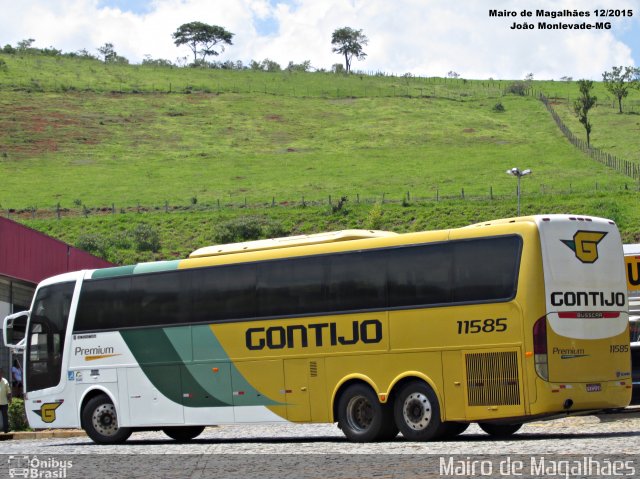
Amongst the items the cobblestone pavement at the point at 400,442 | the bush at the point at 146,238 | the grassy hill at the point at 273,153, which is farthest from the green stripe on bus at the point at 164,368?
the bush at the point at 146,238

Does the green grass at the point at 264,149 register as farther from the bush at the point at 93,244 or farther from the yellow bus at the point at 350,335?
the yellow bus at the point at 350,335

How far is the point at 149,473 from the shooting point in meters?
14.8

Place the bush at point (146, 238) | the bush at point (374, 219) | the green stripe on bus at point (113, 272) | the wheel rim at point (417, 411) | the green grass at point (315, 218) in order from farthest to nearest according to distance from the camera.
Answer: the bush at point (374, 219), the green grass at point (315, 218), the bush at point (146, 238), the green stripe on bus at point (113, 272), the wheel rim at point (417, 411)

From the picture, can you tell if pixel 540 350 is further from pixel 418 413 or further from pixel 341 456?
pixel 341 456

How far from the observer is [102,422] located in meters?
23.9

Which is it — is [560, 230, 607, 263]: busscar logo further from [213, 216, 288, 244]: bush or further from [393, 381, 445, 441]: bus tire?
[213, 216, 288, 244]: bush

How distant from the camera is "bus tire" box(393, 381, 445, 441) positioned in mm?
18984

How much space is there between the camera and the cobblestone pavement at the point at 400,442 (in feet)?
51.0

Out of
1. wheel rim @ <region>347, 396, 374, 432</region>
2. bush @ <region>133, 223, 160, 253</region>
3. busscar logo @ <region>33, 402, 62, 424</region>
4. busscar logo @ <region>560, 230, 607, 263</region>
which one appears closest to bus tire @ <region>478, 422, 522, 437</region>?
wheel rim @ <region>347, 396, 374, 432</region>

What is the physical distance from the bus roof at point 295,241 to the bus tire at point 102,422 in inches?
150

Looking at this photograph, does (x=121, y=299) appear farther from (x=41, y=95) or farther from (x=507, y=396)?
(x=41, y=95)

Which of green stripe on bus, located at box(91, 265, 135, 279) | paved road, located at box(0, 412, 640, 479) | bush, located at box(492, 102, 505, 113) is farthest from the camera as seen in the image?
bush, located at box(492, 102, 505, 113)

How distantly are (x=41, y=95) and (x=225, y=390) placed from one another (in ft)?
391

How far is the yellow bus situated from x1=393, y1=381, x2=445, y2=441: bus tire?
26mm
